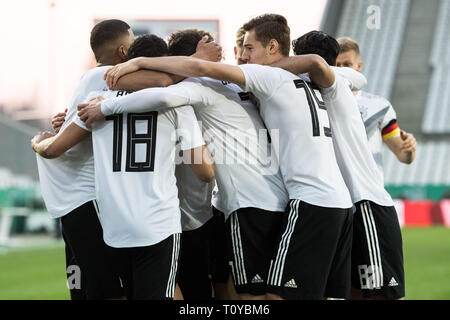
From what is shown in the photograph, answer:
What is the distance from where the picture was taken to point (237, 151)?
384 cm

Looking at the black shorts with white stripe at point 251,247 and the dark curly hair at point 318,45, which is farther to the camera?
the dark curly hair at point 318,45

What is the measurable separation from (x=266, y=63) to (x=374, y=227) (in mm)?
1152

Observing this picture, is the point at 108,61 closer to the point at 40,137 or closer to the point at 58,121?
the point at 58,121

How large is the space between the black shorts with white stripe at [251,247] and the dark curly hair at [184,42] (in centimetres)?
102

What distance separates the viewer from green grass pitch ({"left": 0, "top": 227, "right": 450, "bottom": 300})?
977 centimetres

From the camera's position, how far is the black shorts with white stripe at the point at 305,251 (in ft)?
12.1

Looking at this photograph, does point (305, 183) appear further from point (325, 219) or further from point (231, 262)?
point (231, 262)

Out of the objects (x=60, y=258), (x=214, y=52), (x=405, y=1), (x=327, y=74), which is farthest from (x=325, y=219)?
(x=405, y=1)

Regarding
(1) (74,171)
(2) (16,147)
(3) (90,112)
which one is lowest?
(2) (16,147)

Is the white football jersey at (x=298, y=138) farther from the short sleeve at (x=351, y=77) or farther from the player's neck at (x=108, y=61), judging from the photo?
the player's neck at (x=108, y=61)

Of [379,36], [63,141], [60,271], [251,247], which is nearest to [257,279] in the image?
[251,247]

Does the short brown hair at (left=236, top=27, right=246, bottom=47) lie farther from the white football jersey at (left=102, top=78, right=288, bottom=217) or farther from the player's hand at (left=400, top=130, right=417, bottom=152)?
the player's hand at (left=400, top=130, right=417, bottom=152)

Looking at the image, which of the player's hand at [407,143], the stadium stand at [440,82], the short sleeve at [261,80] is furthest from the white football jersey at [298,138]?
the stadium stand at [440,82]

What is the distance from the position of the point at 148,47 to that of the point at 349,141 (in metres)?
1.27
